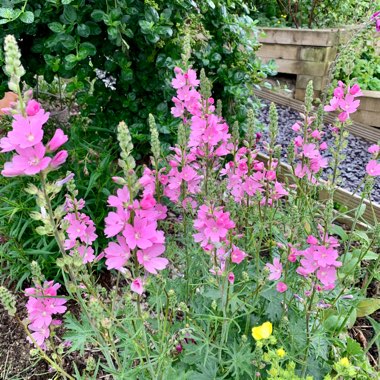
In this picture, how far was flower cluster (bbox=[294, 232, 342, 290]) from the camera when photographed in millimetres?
1638

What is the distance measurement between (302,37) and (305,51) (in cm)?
19

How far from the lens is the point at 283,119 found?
5.58 m

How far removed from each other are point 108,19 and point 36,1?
487 mm

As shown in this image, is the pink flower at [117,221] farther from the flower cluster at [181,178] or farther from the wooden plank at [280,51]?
the wooden plank at [280,51]

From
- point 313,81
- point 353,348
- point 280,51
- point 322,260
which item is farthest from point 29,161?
point 280,51

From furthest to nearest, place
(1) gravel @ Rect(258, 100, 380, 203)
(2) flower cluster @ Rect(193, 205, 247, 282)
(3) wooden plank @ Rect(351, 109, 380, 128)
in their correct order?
(3) wooden plank @ Rect(351, 109, 380, 128) → (1) gravel @ Rect(258, 100, 380, 203) → (2) flower cluster @ Rect(193, 205, 247, 282)

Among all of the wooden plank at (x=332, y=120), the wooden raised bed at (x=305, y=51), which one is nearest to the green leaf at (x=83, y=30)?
the wooden plank at (x=332, y=120)

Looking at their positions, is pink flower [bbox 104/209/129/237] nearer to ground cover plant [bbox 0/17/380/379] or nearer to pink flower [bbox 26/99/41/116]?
ground cover plant [bbox 0/17/380/379]

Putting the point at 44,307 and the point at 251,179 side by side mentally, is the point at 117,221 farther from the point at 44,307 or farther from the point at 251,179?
the point at 251,179

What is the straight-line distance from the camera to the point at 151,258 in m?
1.37

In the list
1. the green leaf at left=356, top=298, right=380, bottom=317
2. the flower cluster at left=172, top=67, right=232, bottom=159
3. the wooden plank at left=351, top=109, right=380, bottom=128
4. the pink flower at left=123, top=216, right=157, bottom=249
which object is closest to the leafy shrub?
the flower cluster at left=172, top=67, right=232, bottom=159

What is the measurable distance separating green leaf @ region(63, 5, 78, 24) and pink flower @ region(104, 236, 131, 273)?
1772mm

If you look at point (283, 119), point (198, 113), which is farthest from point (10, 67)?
point (283, 119)

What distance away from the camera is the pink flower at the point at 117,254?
4.30 ft
